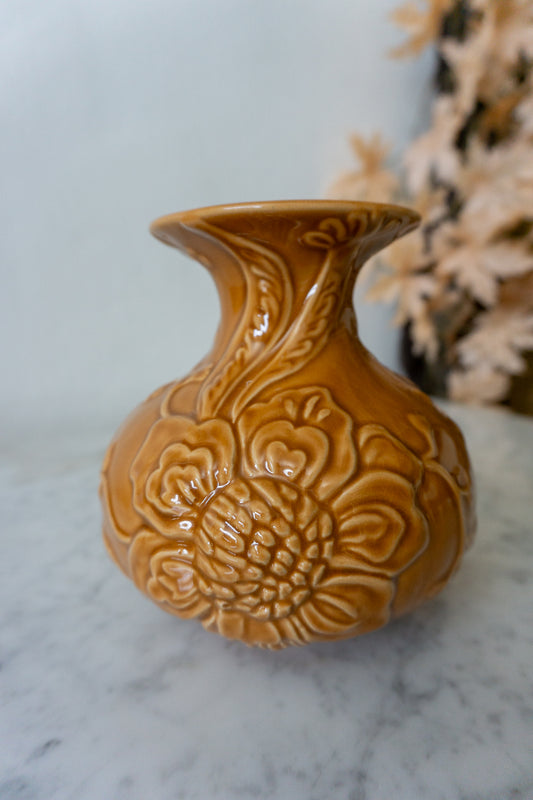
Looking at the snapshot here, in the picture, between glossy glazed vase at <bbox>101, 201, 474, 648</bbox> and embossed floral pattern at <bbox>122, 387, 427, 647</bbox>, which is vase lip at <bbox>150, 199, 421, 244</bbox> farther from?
embossed floral pattern at <bbox>122, 387, 427, 647</bbox>

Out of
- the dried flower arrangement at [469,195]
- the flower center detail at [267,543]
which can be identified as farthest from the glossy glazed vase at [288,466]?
the dried flower arrangement at [469,195]

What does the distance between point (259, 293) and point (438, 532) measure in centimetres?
27

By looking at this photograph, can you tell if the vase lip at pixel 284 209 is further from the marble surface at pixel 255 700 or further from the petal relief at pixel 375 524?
the marble surface at pixel 255 700

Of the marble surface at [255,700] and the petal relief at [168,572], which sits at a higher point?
the petal relief at [168,572]

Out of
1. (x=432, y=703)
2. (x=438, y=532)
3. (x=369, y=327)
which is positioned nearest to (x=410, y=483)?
(x=438, y=532)

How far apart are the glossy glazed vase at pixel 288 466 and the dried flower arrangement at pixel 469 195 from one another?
83 cm

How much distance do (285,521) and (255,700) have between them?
0.19 metres

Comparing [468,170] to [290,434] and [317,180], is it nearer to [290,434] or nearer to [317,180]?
[317,180]

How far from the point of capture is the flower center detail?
1.58ft

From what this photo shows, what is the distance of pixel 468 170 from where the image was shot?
1.28 metres

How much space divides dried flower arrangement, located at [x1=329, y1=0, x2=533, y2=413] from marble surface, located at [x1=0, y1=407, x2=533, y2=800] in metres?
0.74

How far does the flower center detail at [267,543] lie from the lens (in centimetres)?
48

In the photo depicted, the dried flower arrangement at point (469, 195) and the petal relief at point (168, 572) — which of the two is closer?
the petal relief at point (168, 572)

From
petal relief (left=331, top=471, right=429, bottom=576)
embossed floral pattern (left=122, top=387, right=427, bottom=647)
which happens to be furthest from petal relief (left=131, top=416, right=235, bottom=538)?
petal relief (left=331, top=471, right=429, bottom=576)
